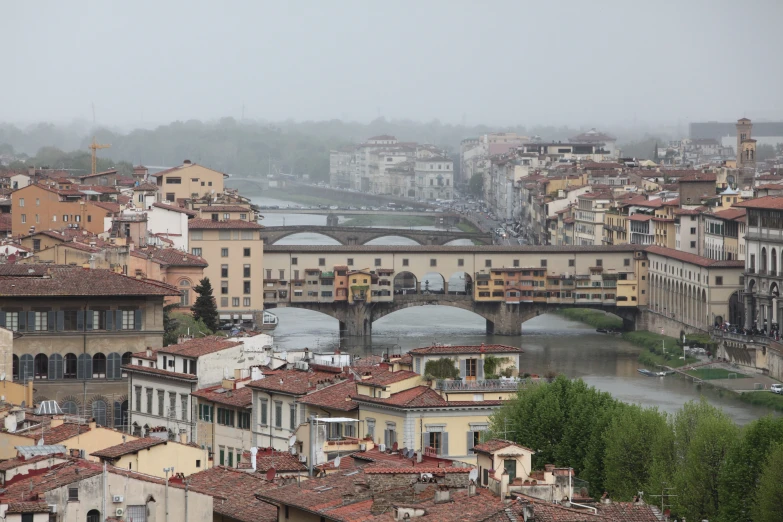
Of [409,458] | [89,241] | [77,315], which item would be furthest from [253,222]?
[409,458]

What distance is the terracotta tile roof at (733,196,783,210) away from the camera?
58.6 m

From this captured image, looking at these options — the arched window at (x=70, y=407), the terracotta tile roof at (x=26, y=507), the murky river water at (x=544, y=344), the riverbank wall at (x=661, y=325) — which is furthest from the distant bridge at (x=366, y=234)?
the terracotta tile roof at (x=26, y=507)

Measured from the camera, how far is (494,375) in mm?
23203

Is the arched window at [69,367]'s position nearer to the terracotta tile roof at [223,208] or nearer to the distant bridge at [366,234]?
the terracotta tile roof at [223,208]

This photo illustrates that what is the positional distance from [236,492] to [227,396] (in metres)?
7.91

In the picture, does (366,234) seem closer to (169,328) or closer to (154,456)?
(169,328)

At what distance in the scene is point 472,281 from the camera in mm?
66188

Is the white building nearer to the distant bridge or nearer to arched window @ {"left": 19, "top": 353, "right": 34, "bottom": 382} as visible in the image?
arched window @ {"left": 19, "top": 353, "right": 34, "bottom": 382}

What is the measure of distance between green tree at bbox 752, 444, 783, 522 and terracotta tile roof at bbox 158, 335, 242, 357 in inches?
271

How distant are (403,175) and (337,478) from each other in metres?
141

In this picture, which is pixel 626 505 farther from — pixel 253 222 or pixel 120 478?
pixel 253 222

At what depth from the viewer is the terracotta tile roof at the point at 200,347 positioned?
26.2 m

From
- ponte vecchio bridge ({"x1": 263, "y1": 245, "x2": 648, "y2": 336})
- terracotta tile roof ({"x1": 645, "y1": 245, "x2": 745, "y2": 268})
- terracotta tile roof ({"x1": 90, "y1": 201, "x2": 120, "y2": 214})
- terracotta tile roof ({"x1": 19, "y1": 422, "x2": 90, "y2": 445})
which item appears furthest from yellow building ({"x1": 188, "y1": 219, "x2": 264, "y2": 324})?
terracotta tile roof ({"x1": 19, "y1": 422, "x2": 90, "y2": 445})

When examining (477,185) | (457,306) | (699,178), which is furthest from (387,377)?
(477,185)
